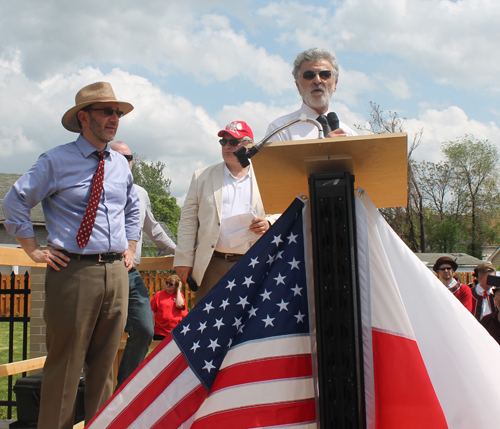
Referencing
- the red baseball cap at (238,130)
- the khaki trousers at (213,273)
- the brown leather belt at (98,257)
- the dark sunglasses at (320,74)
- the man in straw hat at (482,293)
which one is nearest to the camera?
the brown leather belt at (98,257)

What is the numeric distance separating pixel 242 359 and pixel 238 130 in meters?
2.28

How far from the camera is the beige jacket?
360 cm

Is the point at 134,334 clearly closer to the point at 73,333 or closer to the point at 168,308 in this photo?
the point at 73,333

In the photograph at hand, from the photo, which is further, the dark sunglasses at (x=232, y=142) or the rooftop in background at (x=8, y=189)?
the rooftop in background at (x=8, y=189)

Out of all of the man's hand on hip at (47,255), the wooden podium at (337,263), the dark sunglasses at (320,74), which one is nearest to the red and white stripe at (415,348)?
the wooden podium at (337,263)

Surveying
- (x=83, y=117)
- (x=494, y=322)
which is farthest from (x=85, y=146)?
(x=494, y=322)

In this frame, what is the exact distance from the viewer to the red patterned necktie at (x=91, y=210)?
273cm

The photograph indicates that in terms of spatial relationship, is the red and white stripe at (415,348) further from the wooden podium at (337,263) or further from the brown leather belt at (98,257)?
the brown leather belt at (98,257)

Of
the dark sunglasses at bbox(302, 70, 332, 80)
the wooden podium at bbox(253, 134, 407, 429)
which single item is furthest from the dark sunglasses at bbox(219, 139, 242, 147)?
the wooden podium at bbox(253, 134, 407, 429)

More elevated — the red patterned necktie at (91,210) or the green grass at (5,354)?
the red patterned necktie at (91,210)

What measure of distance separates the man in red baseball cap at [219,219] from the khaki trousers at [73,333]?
88 centimetres

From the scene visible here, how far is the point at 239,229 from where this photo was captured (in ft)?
11.5

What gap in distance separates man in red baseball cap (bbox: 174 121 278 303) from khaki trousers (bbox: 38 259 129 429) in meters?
0.88

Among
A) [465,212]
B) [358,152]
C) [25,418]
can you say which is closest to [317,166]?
[358,152]
